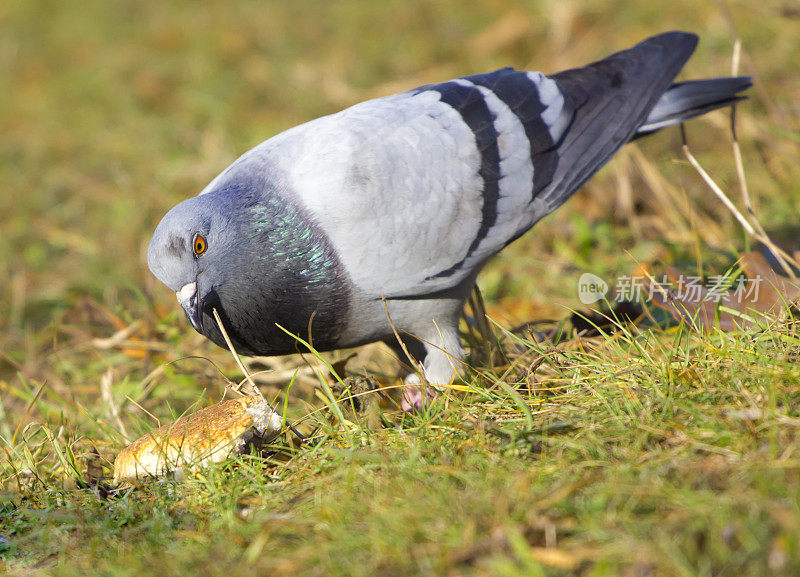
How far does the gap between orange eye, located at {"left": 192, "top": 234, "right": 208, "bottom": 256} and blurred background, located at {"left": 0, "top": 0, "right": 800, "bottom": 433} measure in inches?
29.8

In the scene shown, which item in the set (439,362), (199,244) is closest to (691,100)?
(439,362)

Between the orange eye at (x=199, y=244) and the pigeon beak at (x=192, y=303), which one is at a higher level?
the orange eye at (x=199, y=244)

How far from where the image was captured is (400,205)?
2871 millimetres

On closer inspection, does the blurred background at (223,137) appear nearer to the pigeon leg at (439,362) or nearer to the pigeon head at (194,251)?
the pigeon leg at (439,362)

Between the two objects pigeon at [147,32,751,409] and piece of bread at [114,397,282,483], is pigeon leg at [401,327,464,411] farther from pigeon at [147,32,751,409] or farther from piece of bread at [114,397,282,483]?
piece of bread at [114,397,282,483]

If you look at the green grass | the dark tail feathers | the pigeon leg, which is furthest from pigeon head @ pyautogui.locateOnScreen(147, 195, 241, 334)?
the dark tail feathers

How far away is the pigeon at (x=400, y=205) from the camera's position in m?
2.69

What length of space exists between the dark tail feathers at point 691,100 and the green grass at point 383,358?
1.04 ft

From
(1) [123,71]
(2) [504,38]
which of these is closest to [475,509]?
(2) [504,38]

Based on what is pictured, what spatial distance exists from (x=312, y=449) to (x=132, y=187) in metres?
A: 4.16

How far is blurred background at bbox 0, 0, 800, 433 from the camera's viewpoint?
3877 millimetres

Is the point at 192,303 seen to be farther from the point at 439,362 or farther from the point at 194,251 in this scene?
the point at 439,362

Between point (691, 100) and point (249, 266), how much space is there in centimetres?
222

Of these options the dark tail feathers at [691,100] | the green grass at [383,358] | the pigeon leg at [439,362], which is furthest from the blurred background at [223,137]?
the pigeon leg at [439,362]
